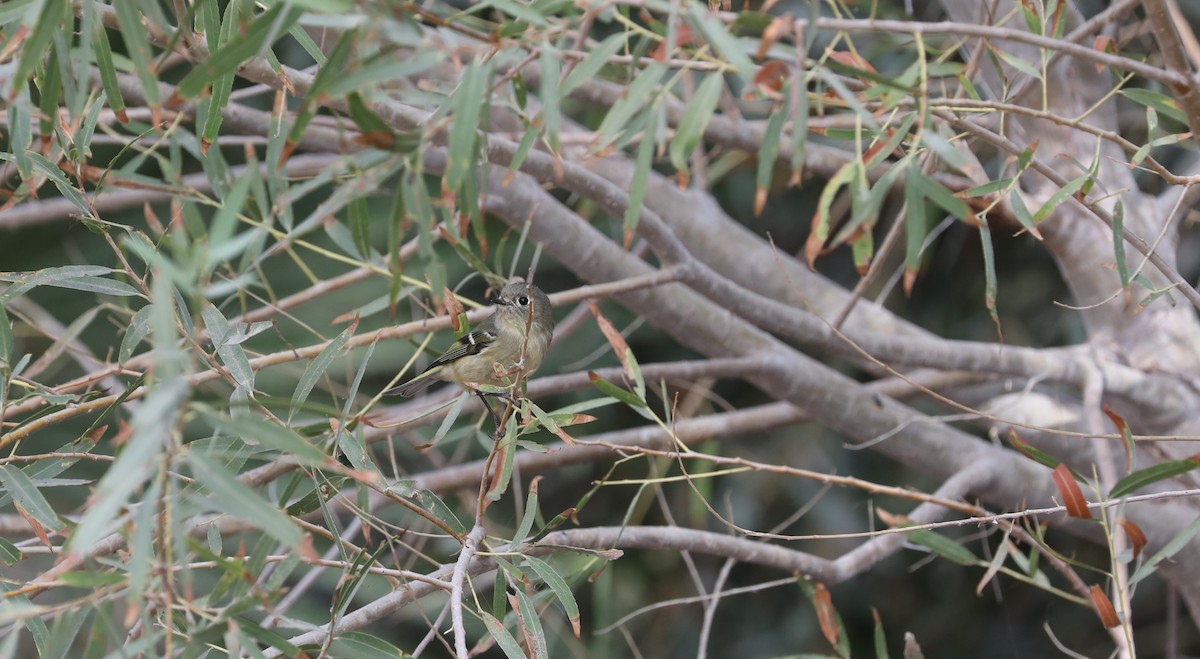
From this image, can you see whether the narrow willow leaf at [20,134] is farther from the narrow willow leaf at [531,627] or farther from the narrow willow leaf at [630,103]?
the narrow willow leaf at [531,627]

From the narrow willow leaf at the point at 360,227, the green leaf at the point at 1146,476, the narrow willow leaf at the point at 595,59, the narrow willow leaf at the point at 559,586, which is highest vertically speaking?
the narrow willow leaf at the point at 595,59

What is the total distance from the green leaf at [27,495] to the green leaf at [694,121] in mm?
965

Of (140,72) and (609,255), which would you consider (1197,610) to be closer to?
(609,255)

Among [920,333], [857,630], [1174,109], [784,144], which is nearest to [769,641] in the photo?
[857,630]

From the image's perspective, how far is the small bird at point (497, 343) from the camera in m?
2.58

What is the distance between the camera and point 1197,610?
2.78 metres

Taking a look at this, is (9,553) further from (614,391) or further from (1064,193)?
(1064,193)

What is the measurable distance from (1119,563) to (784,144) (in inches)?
65.2

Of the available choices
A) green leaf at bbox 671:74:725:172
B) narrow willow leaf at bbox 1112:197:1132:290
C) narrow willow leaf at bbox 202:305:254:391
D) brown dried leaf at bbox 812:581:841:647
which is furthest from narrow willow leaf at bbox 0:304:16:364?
narrow willow leaf at bbox 1112:197:1132:290

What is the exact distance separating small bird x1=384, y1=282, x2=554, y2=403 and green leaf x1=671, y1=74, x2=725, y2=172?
1383 mm

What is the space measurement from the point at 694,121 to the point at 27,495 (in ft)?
3.36

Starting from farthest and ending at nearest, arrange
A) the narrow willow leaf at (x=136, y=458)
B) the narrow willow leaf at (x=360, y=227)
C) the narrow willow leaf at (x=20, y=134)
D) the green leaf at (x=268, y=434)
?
the narrow willow leaf at (x=20, y=134), the narrow willow leaf at (x=360, y=227), the green leaf at (x=268, y=434), the narrow willow leaf at (x=136, y=458)

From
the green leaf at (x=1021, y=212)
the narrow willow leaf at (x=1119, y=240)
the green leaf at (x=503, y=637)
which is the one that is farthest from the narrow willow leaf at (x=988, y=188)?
the green leaf at (x=503, y=637)

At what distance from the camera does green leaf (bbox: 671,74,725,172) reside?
1.12 meters
